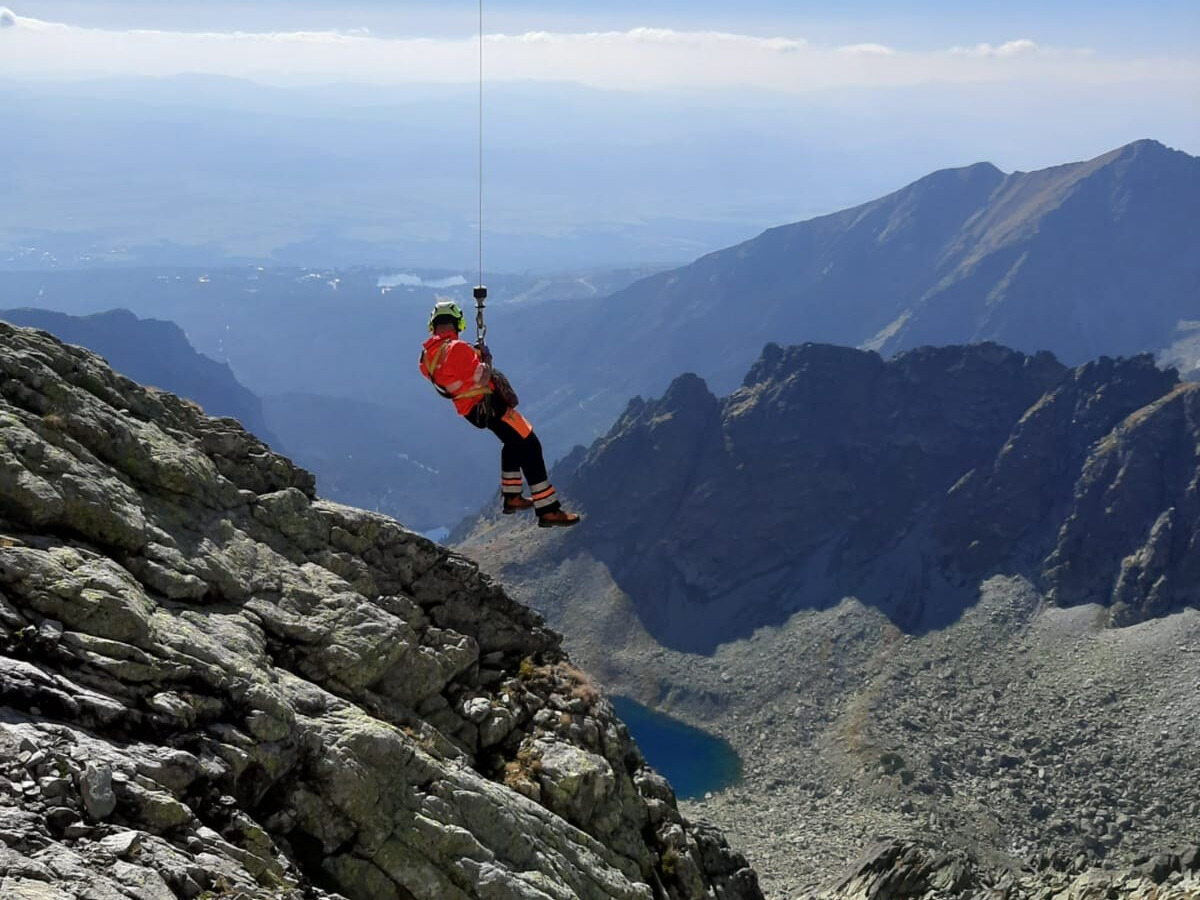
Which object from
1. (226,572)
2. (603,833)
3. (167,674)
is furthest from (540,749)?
(167,674)

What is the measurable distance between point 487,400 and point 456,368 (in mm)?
1124

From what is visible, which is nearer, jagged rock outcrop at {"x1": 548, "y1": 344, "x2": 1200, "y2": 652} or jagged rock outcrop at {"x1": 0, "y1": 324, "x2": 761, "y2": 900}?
jagged rock outcrop at {"x1": 0, "y1": 324, "x2": 761, "y2": 900}

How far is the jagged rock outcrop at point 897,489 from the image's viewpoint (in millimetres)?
135250

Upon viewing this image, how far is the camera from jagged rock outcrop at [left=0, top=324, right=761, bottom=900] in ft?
40.4

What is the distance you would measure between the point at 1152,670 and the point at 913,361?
78.4 meters

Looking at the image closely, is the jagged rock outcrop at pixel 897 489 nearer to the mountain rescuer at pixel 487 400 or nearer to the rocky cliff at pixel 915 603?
the rocky cliff at pixel 915 603

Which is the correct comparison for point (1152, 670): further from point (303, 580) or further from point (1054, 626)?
point (303, 580)

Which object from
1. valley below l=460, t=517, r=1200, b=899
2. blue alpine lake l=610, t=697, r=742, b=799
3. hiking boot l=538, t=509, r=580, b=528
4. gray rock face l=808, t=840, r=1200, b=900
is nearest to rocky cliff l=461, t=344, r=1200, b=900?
gray rock face l=808, t=840, r=1200, b=900

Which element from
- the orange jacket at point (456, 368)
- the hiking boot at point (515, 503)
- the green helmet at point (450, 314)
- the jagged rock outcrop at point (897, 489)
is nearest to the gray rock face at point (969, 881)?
the hiking boot at point (515, 503)

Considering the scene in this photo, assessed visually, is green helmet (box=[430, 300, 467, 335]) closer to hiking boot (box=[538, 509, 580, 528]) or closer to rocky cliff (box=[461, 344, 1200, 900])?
hiking boot (box=[538, 509, 580, 528])

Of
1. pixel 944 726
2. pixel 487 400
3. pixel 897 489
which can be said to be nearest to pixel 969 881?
pixel 487 400

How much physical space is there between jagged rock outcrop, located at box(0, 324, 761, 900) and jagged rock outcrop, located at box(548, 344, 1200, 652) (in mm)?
117286

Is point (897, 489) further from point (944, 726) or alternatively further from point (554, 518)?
point (554, 518)

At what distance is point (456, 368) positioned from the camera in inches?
813
